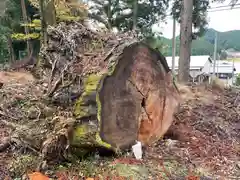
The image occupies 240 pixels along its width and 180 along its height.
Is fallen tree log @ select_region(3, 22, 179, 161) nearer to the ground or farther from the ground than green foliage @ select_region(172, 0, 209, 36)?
nearer to the ground

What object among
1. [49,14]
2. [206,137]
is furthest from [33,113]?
[49,14]

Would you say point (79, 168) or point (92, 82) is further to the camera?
point (92, 82)

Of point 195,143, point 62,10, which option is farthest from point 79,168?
point 62,10

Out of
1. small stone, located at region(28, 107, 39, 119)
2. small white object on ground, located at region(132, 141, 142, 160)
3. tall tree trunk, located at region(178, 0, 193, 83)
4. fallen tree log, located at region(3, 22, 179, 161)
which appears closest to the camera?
fallen tree log, located at region(3, 22, 179, 161)

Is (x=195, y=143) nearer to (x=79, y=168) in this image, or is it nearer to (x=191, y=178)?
(x=191, y=178)

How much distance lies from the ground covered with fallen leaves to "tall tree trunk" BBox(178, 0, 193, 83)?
10.9 ft

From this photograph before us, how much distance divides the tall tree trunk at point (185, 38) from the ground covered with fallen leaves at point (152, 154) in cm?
333

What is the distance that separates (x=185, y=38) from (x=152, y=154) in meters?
5.40

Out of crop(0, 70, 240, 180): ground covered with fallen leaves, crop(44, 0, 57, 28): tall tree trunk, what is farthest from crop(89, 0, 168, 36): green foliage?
crop(0, 70, 240, 180): ground covered with fallen leaves

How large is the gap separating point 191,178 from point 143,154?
0.63 m

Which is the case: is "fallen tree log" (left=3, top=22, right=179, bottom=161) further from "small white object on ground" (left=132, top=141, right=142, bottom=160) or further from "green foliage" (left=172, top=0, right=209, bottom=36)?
"green foliage" (left=172, top=0, right=209, bottom=36)

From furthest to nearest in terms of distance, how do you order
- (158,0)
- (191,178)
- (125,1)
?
(125,1), (158,0), (191,178)

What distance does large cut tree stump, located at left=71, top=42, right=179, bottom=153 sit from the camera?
109 inches

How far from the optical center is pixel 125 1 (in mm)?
17047
